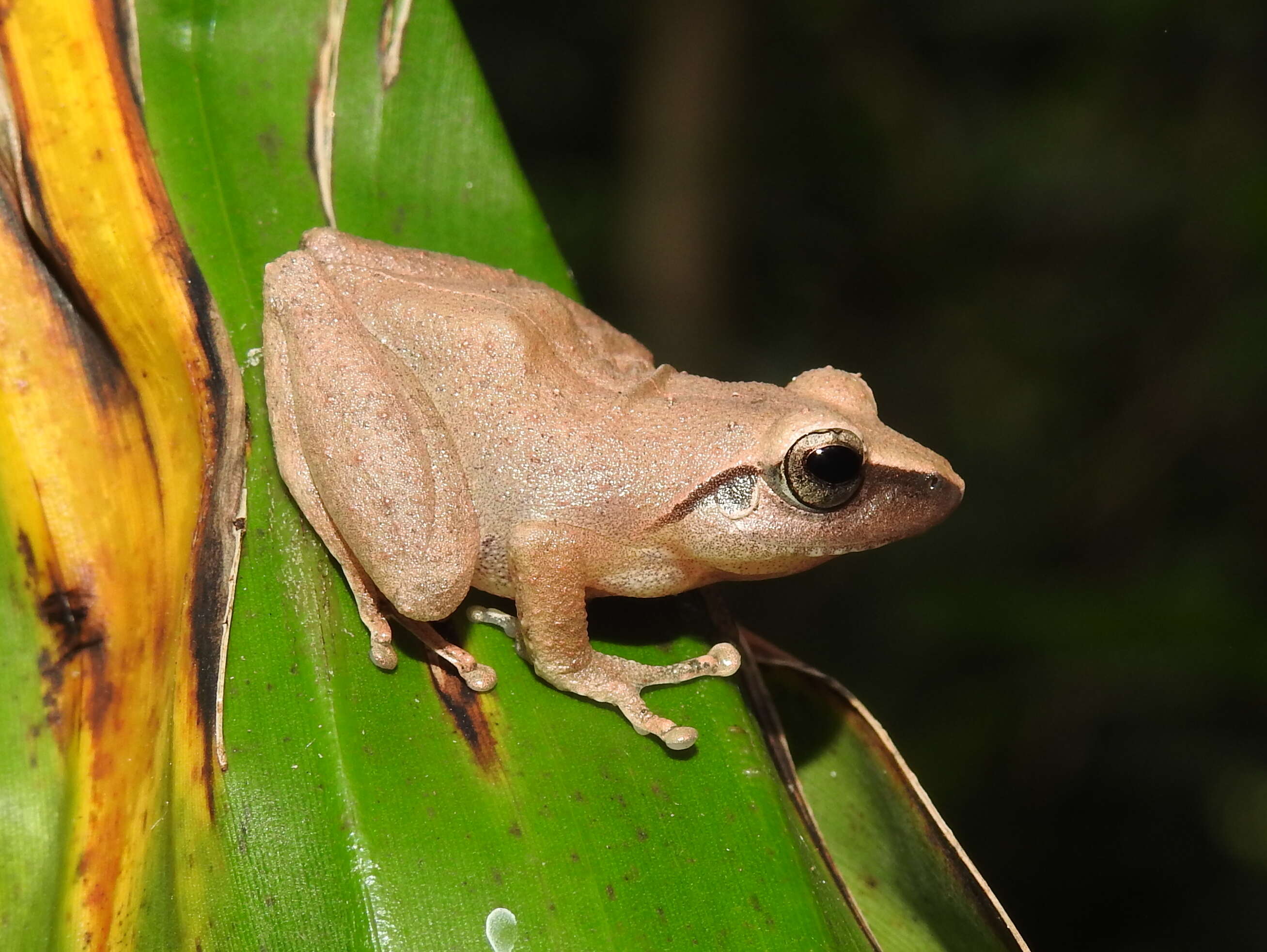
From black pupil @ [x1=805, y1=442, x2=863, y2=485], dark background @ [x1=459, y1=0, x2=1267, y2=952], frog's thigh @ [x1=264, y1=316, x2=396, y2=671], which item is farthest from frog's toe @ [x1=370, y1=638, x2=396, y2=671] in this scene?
dark background @ [x1=459, y1=0, x2=1267, y2=952]

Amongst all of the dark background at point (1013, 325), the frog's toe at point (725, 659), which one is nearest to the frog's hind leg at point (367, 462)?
the frog's toe at point (725, 659)

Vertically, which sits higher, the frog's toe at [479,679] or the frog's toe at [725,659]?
the frog's toe at [725,659]

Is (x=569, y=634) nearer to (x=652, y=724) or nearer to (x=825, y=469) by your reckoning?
(x=652, y=724)

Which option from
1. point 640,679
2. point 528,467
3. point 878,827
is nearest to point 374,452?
point 528,467

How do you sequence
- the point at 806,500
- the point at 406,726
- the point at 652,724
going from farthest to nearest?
1. the point at 806,500
2. the point at 652,724
3. the point at 406,726

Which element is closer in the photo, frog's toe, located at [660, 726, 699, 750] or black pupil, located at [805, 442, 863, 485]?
frog's toe, located at [660, 726, 699, 750]

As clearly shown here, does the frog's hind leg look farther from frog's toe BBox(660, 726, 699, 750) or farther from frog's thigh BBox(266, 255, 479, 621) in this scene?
frog's toe BBox(660, 726, 699, 750)

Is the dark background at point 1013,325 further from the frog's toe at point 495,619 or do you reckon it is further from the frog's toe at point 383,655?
the frog's toe at point 383,655
